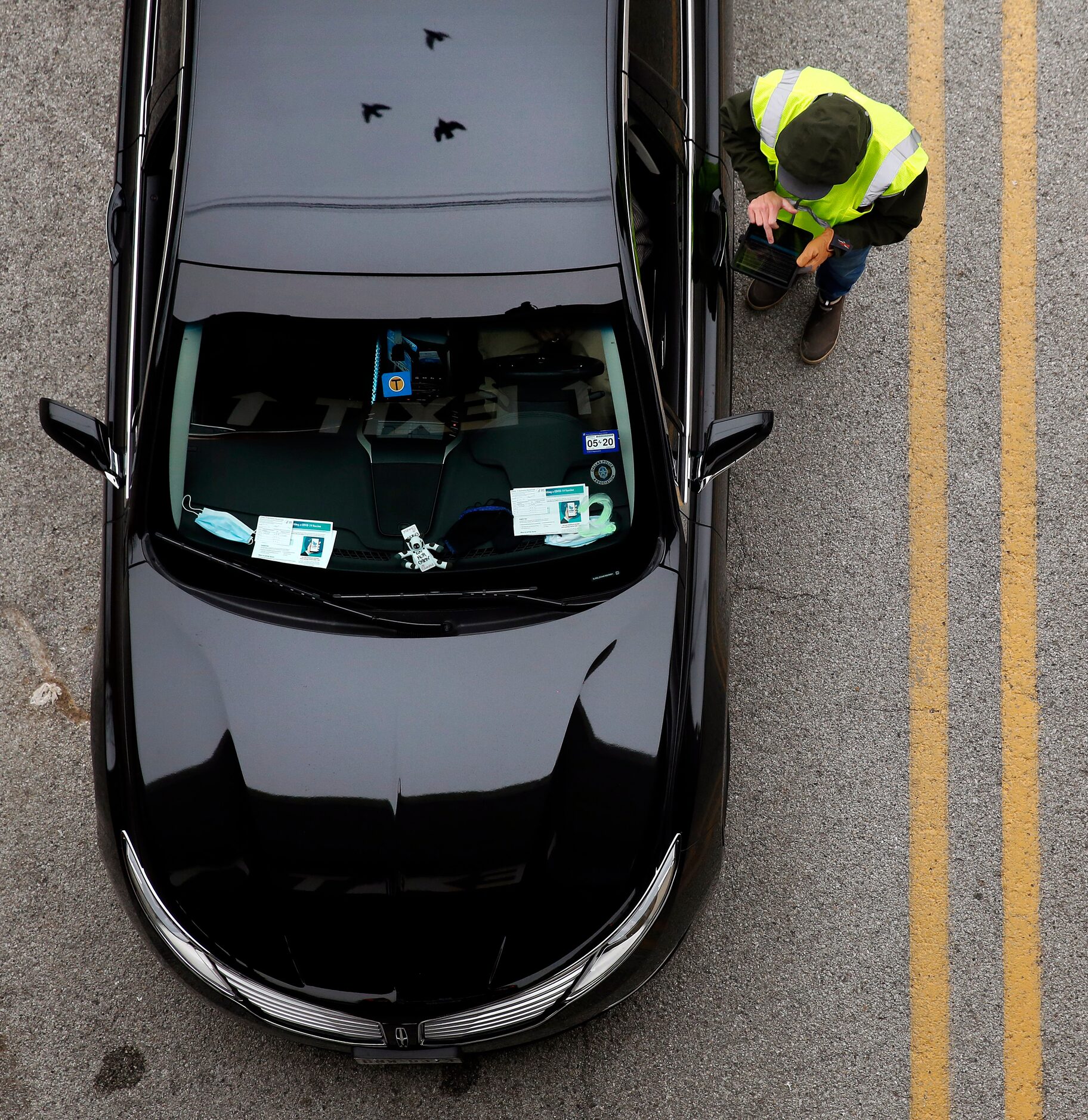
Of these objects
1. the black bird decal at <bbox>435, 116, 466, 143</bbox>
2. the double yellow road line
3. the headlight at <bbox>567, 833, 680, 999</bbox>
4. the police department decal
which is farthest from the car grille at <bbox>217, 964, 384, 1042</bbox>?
the black bird decal at <bbox>435, 116, 466, 143</bbox>

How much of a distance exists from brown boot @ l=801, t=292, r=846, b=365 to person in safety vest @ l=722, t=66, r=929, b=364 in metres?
0.43

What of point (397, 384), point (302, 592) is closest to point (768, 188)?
point (397, 384)

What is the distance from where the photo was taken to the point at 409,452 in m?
2.82

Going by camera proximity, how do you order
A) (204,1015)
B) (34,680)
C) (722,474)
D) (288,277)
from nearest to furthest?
1. (288,277)
2. (722,474)
3. (204,1015)
4. (34,680)

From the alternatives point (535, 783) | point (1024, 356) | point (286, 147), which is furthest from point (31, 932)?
point (1024, 356)

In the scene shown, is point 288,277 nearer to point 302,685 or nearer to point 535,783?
point 302,685

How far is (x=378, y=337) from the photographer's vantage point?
8.67 ft

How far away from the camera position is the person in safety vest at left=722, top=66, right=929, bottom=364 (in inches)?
106

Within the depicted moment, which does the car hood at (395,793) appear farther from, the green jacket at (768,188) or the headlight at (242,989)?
the green jacket at (768,188)

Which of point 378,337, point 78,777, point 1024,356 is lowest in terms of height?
point 78,777

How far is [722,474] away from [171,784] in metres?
1.90

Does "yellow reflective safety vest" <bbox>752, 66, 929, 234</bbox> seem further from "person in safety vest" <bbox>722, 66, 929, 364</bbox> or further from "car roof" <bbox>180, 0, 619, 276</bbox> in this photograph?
"car roof" <bbox>180, 0, 619, 276</bbox>

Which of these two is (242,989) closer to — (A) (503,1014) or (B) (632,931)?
(A) (503,1014)

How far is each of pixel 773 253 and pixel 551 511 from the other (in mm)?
1295
